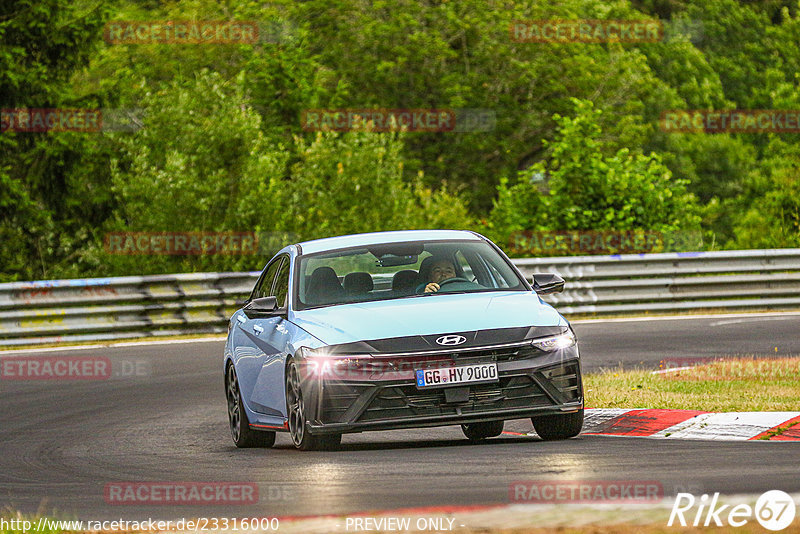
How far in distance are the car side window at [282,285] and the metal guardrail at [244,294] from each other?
34.6 ft

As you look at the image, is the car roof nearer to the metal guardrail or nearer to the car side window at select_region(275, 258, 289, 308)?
the car side window at select_region(275, 258, 289, 308)

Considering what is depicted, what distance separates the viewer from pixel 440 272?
10711 mm

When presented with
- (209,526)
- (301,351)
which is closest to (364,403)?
(301,351)

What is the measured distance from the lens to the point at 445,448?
386 inches

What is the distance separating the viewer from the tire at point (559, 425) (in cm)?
989

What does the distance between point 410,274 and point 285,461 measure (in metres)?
1.84

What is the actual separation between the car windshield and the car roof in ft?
0.23
